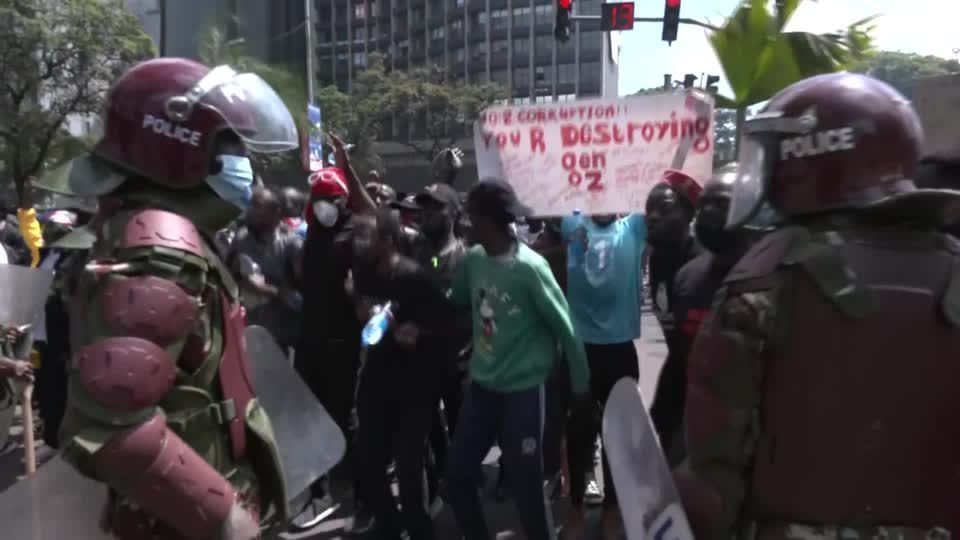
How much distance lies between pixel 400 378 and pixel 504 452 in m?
0.67

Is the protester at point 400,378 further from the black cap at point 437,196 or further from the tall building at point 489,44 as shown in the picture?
the tall building at point 489,44

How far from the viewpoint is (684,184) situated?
448 centimetres

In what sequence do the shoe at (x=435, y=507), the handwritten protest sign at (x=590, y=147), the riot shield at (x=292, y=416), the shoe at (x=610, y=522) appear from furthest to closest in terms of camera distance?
1. the shoe at (x=435, y=507)
2. the handwritten protest sign at (x=590, y=147)
3. the shoe at (x=610, y=522)
4. the riot shield at (x=292, y=416)

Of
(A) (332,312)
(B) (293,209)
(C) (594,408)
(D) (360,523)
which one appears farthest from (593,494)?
(B) (293,209)

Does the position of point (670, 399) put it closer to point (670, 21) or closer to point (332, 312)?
point (332, 312)

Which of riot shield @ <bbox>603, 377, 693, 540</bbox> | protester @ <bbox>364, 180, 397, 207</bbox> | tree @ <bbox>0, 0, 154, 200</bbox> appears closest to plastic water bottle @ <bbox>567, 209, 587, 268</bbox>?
protester @ <bbox>364, 180, 397, 207</bbox>

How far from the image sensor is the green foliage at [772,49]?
10.0m

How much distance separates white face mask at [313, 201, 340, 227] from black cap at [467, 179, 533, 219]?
4.32ft

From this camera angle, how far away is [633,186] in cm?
496

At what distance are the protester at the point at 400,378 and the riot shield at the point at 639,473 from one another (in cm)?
221

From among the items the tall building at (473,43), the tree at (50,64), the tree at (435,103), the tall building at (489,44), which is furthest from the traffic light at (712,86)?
the tall building at (489,44)

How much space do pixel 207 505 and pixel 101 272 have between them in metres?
0.53

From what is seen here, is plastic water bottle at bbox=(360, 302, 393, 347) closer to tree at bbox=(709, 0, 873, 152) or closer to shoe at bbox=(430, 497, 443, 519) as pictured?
shoe at bbox=(430, 497, 443, 519)

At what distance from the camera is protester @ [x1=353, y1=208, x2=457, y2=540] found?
429 centimetres
